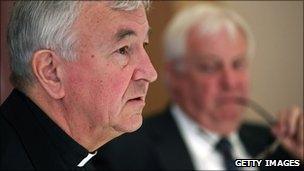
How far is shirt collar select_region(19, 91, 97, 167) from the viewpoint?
0.66 meters

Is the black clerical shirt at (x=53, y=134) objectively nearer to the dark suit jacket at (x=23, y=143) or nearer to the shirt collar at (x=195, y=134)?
the dark suit jacket at (x=23, y=143)

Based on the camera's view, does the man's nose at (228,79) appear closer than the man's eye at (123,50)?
No

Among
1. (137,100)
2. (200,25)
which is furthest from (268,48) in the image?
(137,100)

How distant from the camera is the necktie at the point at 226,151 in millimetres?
1070

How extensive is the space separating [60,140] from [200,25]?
2.52 ft

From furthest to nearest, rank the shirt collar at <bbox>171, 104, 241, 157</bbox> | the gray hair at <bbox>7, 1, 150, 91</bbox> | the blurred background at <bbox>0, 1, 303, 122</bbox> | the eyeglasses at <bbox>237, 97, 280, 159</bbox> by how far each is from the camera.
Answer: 1. the shirt collar at <bbox>171, 104, 241, 157</bbox>
2. the eyeglasses at <bbox>237, 97, 280, 159</bbox>
3. the blurred background at <bbox>0, 1, 303, 122</bbox>
4. the gray hair at <bbox>7, 1, 150, 91</bbox>

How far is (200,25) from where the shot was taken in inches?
53.9

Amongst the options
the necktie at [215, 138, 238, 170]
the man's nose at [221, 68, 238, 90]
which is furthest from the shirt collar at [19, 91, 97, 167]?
the man's nose at [221, 68, 238, 90]

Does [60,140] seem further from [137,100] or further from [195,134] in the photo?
[195,134]

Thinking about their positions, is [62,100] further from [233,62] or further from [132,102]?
[233,62]

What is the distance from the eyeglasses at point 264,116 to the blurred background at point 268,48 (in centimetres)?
2

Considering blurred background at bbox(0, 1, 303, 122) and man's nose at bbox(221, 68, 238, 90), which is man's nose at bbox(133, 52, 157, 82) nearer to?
blurred background at bbox(0, 1, 303, 122)

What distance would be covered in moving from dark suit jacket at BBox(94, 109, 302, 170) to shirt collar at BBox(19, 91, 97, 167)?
0.30 metres

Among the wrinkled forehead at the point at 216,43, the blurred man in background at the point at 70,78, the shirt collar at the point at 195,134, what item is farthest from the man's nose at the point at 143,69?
the wrinkled forehead at the point at 216,43
